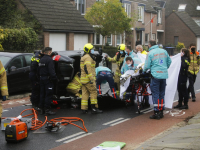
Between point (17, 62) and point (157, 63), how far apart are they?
20.9 feet

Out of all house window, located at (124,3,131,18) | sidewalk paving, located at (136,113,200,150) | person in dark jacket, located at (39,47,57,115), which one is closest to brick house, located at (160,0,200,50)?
house window, located at (124,3,131,18)

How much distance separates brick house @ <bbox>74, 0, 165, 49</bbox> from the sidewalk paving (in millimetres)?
27260

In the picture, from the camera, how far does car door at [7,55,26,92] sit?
41.8 ft

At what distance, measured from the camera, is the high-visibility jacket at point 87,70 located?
31.2 ft

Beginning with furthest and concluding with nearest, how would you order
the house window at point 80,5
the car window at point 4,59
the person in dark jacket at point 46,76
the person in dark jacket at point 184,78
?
the house window at point 80,5 → the car window at point 4,59 → the person in dark jacket at point 184,78 → the person in dark jacket at point 46,76

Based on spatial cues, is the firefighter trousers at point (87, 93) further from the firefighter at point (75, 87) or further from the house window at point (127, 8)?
the house window at point (127, 8)

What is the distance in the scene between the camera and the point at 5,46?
19.5 meters

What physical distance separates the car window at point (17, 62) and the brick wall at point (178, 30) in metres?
43.7

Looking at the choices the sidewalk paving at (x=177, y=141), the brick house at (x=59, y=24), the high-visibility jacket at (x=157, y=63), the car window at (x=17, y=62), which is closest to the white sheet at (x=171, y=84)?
the high-visibility jacket at (x=157, y=63)

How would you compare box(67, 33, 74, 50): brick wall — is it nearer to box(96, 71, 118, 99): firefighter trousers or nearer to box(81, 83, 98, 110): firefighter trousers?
box(96, 71, 118, 99): firefighter trousers

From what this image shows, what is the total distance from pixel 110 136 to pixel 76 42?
20.4 metres

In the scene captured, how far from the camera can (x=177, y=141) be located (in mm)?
6340

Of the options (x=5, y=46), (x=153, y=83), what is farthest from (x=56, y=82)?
(x=5, y=46)

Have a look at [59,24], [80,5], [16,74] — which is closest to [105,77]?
[16,74]
